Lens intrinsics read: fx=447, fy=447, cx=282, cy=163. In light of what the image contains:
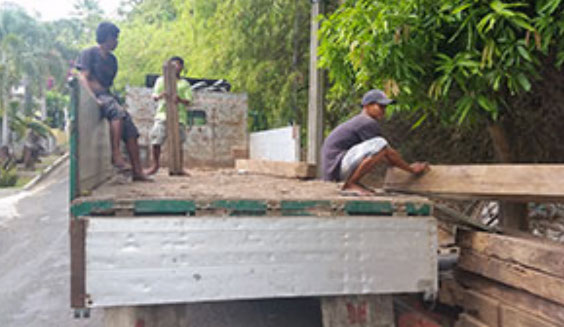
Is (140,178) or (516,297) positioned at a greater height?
(140,178)

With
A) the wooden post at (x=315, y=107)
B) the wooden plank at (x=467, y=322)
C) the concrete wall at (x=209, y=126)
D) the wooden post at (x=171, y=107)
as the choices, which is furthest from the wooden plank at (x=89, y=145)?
the concrete wall at (x=209, y=126)

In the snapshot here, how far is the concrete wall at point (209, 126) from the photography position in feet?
25.6

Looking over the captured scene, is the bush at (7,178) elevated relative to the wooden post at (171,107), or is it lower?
lower

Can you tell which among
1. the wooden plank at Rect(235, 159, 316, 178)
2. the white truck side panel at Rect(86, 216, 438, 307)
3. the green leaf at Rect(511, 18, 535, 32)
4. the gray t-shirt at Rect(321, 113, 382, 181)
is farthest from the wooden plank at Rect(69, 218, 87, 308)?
the wooden plank at Rect(235, 159, 316, 178)

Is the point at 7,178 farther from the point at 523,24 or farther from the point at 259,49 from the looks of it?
the point at 523,24

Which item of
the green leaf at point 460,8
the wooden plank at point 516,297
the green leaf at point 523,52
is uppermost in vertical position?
the green leaf at point 460,8

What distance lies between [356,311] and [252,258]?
75 cm

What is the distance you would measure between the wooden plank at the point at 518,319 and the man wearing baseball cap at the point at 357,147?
113 centimetres

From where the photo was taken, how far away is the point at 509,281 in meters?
2.64

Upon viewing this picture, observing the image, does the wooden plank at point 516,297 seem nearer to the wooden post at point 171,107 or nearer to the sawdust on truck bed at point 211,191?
the sawdust on truck bed at point 211,191

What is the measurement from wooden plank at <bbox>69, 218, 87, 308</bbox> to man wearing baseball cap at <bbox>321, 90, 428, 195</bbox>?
1.81m

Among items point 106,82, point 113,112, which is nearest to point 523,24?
point 113,112

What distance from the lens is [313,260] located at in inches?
93.2

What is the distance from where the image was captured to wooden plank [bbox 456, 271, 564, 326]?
2381mm
